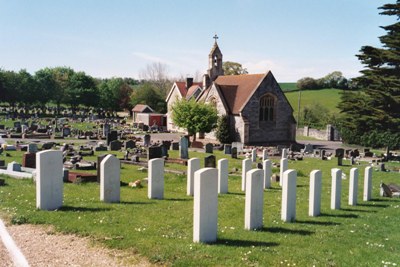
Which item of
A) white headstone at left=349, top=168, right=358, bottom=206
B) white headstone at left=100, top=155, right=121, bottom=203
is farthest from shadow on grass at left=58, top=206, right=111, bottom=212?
white headstone at left=349, top=168, right=358, bottom=206

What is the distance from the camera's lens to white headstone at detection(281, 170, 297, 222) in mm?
9711

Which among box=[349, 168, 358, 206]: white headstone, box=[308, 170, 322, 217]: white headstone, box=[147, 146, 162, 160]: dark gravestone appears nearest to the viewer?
box=[308, 170, 322, 217]: white headstone

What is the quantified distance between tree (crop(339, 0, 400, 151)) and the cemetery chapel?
265 inches

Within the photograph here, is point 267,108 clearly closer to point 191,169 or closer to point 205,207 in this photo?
point 191,169

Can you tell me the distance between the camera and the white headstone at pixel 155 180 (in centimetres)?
1156

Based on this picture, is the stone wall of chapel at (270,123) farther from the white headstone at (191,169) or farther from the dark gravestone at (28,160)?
the white headstone at (191,169)

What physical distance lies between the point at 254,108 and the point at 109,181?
33969 mm

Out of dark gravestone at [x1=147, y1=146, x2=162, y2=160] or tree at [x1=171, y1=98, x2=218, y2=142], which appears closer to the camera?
dark gravestone at [x1=147, y1=146, x2=162, y2=160]

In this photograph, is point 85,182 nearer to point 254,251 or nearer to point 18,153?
point 254,251

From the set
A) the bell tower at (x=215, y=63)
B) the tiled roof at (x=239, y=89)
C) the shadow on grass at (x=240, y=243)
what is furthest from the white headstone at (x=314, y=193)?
the bell tower at (x=215, y=63)

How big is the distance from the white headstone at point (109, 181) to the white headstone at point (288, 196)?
428 centimetres

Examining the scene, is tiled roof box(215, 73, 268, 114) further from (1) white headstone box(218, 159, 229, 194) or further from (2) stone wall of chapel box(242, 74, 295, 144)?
(1) white headstone box(218, 159, 229, 194)

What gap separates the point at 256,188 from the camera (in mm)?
8648

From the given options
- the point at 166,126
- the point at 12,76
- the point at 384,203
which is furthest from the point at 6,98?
the point at 384,203
